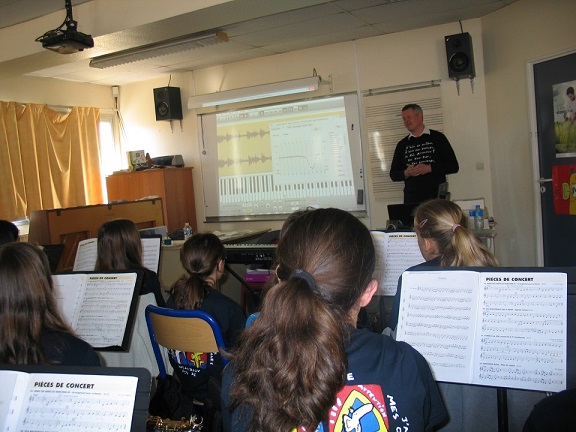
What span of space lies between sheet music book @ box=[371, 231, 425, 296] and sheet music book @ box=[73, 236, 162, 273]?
53.7 inches

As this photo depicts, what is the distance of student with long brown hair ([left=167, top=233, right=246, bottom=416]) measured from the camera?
2.15m

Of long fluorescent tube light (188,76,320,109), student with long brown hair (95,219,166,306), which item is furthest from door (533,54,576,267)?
student with long brown hair (95,219,166,306)

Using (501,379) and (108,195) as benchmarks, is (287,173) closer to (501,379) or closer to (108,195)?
(108,195)

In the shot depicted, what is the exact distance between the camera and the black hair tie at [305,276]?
1.11 m

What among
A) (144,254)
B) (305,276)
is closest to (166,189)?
(144,254)

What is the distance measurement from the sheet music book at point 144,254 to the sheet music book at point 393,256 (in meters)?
1.36

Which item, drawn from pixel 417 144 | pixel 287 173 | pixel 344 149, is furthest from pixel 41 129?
pixel 417 144

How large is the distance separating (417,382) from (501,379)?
0.42 meters

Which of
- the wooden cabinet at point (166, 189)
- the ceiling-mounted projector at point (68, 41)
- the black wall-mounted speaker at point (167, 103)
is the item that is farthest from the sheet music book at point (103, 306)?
the black wall-mounted speaker at point (167, 103)

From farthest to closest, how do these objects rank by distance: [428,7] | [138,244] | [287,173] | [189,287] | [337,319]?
[287,173] → [428,7] → [138,244] → [189,287] → [337,319]

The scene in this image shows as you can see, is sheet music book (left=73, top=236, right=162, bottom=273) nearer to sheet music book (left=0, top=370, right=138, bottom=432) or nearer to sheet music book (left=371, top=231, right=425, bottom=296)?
sheet music book (left=371, top=231, right=425, bottom=296)

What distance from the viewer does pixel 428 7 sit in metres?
4.41

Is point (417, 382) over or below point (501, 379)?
over

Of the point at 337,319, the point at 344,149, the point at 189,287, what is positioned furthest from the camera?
the point at 344,149
